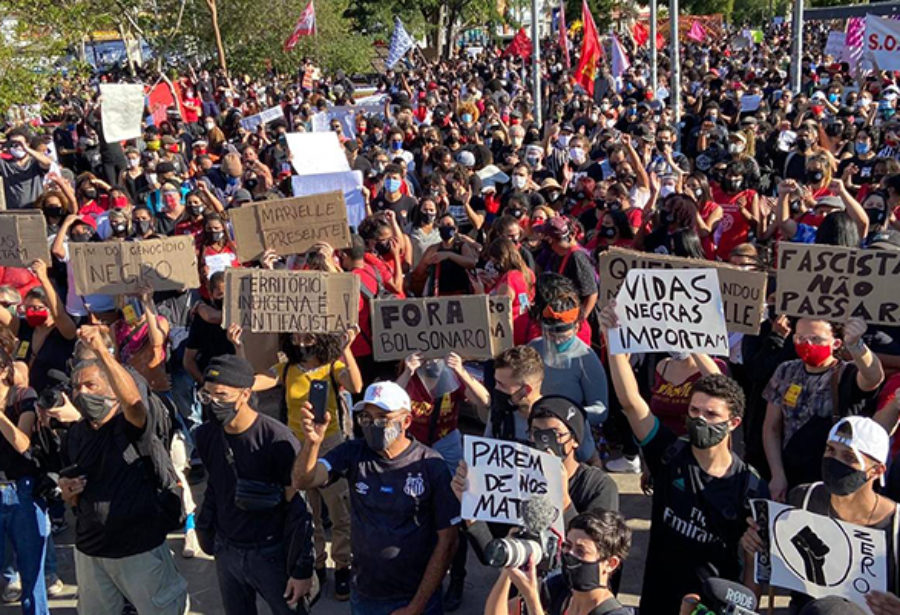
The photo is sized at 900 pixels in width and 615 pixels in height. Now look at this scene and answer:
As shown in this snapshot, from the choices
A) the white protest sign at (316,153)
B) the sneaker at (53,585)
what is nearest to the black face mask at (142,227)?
the white protest sign at (316,153)

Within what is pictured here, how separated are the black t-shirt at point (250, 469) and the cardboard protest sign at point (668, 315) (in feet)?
5.24

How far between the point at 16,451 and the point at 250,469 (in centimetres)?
149

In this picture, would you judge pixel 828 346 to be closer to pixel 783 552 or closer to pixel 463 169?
pixel 783 552

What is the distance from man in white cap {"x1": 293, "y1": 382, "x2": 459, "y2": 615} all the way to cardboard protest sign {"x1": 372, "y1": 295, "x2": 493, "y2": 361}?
1.17 metres

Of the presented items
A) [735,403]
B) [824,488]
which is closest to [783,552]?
[824,488]

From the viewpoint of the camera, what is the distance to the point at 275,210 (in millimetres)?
7234

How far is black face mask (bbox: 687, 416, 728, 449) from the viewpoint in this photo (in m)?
3.82

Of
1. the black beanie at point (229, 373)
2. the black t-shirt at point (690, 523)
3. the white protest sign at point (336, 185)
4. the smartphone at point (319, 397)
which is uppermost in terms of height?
the white protest sign at point (336, 185)

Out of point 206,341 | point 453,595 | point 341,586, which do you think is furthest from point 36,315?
point 453,595

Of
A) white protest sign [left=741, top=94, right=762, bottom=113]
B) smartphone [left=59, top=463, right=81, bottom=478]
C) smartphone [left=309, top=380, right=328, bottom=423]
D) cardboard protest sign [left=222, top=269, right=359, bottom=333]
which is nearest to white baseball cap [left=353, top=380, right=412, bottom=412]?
smartphone [left=309, top=380, right=328, bottom=423]

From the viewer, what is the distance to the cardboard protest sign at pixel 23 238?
23.1ft

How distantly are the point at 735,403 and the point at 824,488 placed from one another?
1.61ft

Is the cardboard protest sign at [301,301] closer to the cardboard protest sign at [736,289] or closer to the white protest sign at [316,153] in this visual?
the cardboard protest sign at [736,289]

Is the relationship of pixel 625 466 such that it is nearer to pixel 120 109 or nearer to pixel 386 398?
pixel 386 398
